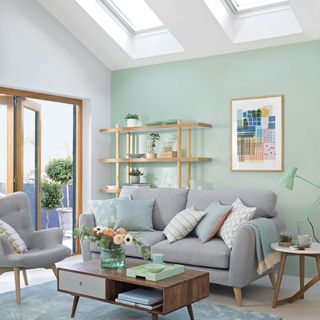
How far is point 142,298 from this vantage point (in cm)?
350

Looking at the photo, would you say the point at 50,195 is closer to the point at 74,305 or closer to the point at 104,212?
the point at 104,212

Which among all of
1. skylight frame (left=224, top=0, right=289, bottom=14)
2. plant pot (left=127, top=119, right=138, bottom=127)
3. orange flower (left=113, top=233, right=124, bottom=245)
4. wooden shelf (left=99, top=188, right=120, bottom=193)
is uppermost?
skylight frame (left=224, top=0, right=289, bottom=14)

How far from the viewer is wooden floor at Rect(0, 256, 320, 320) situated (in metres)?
4.11

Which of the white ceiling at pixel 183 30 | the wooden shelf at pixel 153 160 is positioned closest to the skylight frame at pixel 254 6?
the white ceiling at pixel 183 30

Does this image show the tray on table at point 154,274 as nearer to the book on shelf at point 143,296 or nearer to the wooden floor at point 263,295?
the book on shelf at point 143,296

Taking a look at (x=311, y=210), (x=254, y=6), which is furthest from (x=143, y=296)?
(x=254, y=6)

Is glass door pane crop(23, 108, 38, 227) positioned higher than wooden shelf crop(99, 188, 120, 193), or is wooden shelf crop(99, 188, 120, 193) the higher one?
glass door pane crop(23, 108, 38, 227)

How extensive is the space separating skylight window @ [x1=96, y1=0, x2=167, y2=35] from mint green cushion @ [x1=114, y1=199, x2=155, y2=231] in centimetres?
214

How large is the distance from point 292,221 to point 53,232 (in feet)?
7.97

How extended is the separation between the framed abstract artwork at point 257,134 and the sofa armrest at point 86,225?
1655mm

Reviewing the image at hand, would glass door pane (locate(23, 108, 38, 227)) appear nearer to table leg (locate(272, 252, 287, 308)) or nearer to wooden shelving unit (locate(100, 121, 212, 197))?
wooden shelving unit (locate(100, 121, 212, 197))

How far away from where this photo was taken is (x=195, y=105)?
6.02 m

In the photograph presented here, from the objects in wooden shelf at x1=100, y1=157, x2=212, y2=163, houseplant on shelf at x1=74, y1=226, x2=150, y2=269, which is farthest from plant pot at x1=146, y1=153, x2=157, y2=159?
houseplant on shelf at x1=74, y1=226, x2=150, y2=269

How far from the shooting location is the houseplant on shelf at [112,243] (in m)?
3.78
